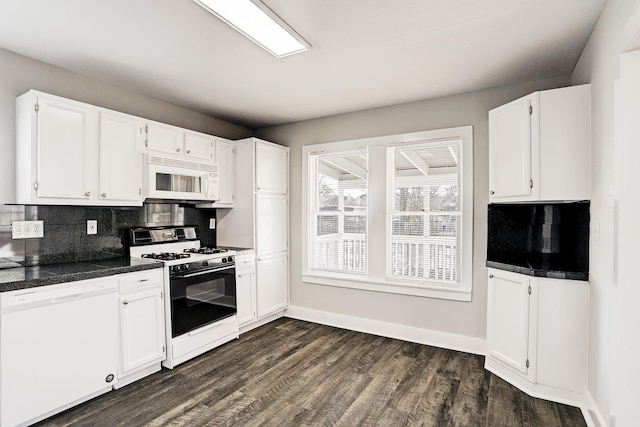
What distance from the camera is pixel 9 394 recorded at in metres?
2.03

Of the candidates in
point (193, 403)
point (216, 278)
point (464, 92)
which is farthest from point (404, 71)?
point (193, 403)

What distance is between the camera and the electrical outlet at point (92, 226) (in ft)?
9.85

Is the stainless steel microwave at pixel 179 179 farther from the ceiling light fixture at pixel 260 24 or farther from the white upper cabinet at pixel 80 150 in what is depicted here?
the ceiling light fixture at pixel 260 24

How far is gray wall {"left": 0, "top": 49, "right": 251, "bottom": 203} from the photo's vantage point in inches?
98.4

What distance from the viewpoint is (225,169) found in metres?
3.93

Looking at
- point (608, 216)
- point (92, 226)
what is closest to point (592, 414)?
point (608, 216)

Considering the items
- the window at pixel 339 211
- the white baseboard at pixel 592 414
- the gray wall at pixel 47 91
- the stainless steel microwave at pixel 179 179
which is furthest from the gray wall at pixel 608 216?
the gray wall at pixel 47 91

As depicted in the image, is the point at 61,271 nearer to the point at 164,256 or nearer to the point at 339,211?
the point at 164,256

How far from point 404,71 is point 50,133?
9.26 feet

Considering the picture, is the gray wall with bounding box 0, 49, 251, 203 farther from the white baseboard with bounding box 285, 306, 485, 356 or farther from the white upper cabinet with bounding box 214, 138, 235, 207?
the white baseboard with bounding box 285, 306, 485, 356

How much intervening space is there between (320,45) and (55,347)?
275cm

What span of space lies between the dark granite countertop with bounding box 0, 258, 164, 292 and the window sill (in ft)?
6.46

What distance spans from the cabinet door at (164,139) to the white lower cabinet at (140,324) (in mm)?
1181

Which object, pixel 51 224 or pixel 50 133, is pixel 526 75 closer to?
pixel 50 133
